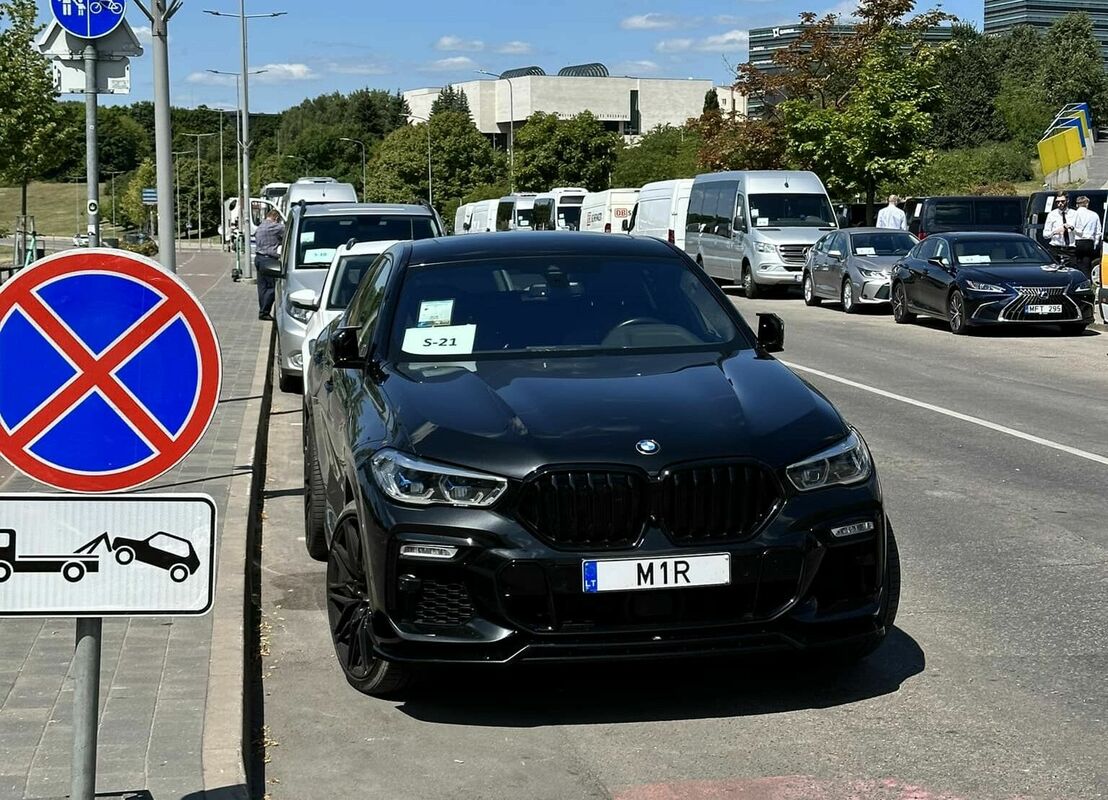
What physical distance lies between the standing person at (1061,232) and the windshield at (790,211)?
6.45 metres

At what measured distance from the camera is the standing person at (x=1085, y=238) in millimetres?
27094

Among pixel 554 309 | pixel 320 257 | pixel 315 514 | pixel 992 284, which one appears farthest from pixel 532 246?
pixel 992 284

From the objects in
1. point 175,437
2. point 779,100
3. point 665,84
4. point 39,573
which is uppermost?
point 665,84

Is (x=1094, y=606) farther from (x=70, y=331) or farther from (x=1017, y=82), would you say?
(x=1017, y=82)

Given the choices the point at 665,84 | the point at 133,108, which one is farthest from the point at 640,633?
Result: the point at 133,108

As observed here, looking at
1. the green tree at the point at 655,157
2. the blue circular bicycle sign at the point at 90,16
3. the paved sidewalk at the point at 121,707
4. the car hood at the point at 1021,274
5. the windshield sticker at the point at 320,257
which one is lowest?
the paved sidewalk at the point at 121,707

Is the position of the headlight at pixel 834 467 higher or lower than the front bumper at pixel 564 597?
higher

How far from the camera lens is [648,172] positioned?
83.0m

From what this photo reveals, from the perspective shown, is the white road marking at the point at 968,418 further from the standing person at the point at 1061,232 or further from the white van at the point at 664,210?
the white van at the point at 664,210

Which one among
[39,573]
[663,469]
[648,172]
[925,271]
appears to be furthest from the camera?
[648,172]

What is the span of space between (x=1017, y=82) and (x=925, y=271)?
3592 inches

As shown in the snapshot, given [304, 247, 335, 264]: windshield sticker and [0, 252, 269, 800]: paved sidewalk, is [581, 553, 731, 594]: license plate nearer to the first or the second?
[0, 252, 269, 800]: paved sidewalk

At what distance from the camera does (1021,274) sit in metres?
23.0

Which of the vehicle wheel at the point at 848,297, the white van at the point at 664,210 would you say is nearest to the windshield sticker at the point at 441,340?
the vehicle wheel at the point at 848,297
